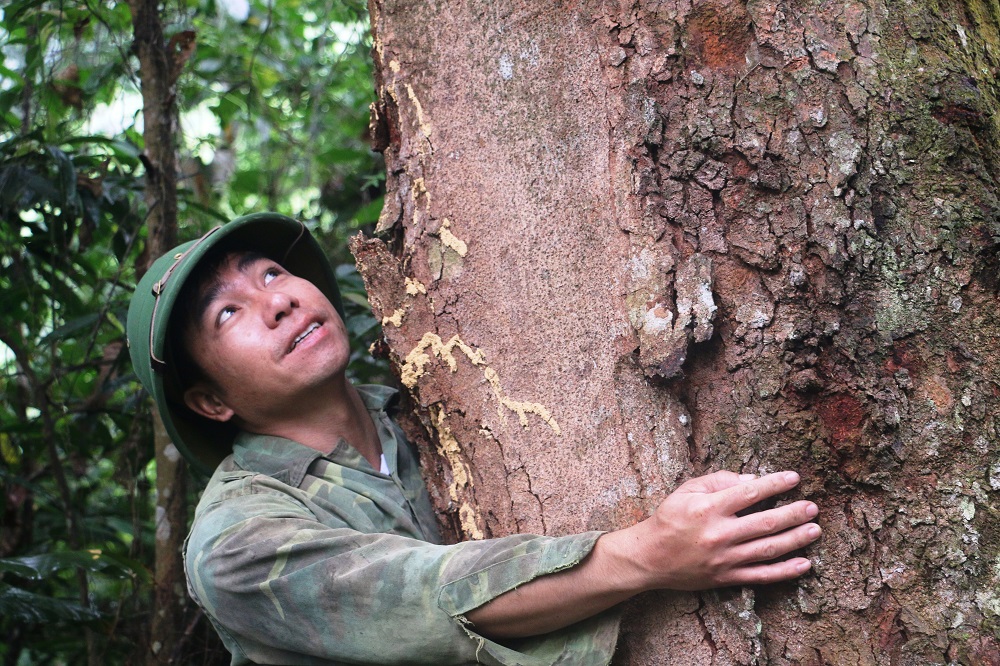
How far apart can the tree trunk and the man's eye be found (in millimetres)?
992

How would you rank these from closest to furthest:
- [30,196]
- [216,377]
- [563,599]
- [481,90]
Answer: [563,599]
[481,90]
[216,377]
[30,196]

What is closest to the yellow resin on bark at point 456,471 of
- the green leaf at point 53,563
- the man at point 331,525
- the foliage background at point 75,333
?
the man at point 331,525

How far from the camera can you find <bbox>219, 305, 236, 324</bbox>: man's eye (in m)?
1.84

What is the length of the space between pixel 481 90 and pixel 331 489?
2.69 feet

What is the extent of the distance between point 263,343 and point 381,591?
67 centimetres

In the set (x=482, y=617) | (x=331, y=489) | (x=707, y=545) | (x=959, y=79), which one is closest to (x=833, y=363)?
(x=707, y=545)

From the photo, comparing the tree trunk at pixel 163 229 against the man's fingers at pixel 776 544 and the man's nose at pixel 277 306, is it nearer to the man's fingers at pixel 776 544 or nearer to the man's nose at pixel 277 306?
the man's nose at pixel 277 306

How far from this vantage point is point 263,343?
1773 millimetres

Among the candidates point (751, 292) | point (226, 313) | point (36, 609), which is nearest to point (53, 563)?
point (36, 609)

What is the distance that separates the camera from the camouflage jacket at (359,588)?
1285 mm

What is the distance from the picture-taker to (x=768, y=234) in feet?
4.15

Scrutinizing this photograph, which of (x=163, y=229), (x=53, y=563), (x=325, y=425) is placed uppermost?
(x=163, y=229)

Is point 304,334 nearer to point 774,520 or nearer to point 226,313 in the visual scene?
point 226,313

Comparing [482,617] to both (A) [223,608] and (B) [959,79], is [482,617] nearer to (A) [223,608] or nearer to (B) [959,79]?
(A) [223,608]
